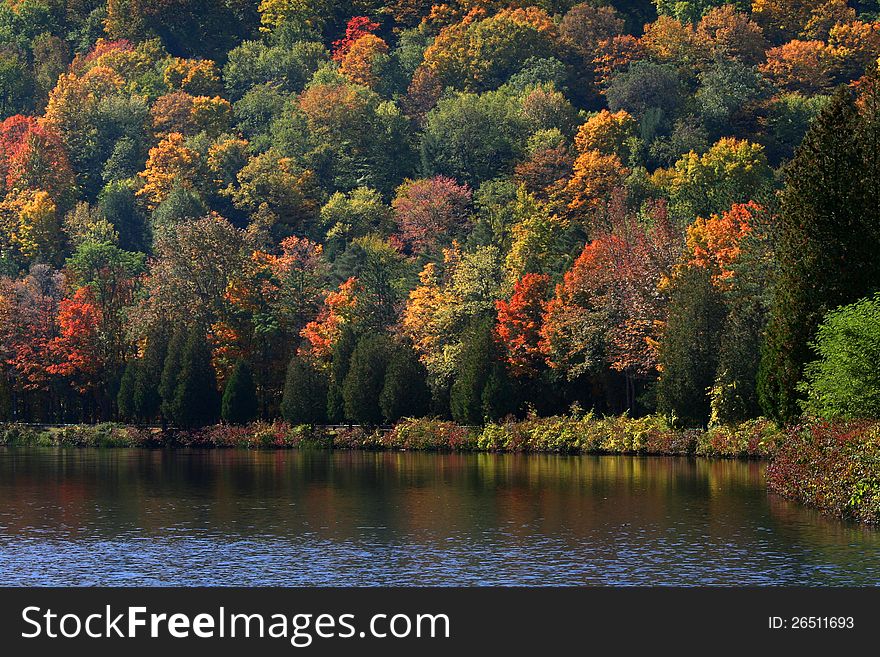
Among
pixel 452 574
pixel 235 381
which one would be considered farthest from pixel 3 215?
pixel 452 574

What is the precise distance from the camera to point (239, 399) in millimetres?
98750

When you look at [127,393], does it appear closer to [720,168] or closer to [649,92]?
[720,168]

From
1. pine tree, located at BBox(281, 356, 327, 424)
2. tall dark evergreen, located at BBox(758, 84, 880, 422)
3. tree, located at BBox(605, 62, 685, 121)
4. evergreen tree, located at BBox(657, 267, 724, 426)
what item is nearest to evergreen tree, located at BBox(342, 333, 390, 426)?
pine tree, located at BBox(281, 356, 327, 424)

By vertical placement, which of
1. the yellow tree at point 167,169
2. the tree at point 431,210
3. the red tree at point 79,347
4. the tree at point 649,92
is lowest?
the red tree at point 79,347

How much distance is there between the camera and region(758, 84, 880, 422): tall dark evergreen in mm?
49469

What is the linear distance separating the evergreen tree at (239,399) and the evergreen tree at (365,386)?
838 centimetres

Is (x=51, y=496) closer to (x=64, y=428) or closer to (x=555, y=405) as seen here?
(x=555, y=405)

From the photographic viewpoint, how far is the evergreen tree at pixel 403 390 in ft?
300

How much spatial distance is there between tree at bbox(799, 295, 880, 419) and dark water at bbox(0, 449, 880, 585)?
3742 millimetres

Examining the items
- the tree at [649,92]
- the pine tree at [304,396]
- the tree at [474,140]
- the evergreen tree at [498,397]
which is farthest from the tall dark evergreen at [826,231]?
the tree at [474,140]

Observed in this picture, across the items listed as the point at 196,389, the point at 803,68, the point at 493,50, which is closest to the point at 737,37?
the point at 803,68

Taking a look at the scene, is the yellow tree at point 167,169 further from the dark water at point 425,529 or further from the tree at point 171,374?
the dark water at point 425,529

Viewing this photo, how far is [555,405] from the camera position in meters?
89.4

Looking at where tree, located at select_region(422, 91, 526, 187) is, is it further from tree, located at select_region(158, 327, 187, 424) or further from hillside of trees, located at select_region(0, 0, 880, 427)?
tree, located at select_region(158, 327, 187, 424)
